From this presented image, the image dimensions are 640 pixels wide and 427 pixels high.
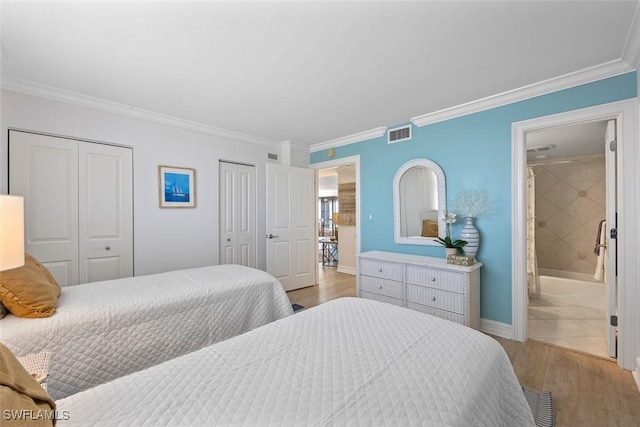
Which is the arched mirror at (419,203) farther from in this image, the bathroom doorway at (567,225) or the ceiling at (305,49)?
the bathroom doorway at (567,225)

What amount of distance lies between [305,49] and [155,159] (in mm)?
2375

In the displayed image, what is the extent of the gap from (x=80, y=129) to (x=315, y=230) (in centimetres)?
335

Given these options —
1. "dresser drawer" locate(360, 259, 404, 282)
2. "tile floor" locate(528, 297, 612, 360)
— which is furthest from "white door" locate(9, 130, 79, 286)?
"tile floor" locate(528, 297, 612, 360)

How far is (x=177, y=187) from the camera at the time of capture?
3.55 m

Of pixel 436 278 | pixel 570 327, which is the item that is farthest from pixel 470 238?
pixel 570 327

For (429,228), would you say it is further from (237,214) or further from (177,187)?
(177,187)

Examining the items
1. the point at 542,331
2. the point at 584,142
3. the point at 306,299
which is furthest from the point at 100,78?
the point at 584,142

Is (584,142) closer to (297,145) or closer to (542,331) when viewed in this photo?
(542,331)

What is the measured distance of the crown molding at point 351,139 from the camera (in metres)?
3.89

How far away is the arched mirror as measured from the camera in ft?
11.0

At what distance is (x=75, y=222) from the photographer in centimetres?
287

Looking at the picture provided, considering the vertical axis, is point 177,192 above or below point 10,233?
above

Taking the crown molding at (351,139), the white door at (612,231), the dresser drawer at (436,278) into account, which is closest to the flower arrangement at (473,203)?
the dresser drawer at (436,278)

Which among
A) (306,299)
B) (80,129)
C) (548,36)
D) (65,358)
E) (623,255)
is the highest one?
(548,36)
